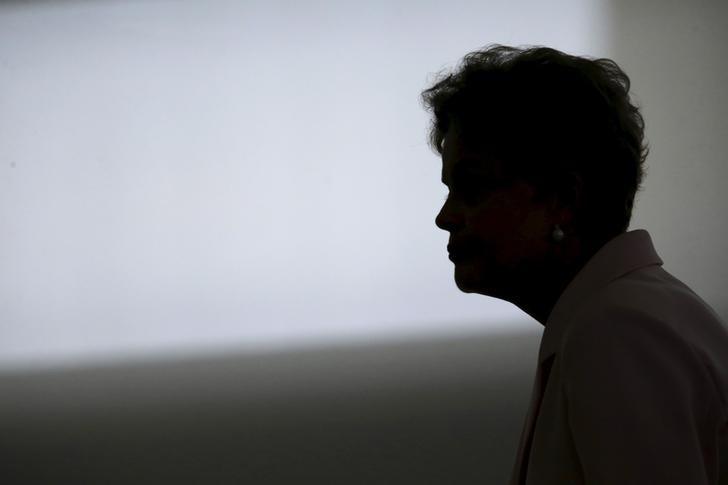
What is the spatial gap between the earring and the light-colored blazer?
118 millimetres

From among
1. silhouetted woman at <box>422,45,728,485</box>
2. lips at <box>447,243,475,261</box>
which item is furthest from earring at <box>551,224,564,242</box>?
lips at <box>447,243,475,261</box>

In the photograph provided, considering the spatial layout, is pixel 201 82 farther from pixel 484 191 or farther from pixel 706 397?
pixel 706 397

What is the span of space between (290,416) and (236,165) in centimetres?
79

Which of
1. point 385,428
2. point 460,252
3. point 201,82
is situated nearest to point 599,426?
point 460,252

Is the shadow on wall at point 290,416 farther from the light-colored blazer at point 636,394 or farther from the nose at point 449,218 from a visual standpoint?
the light-colored blazer at point 636,394

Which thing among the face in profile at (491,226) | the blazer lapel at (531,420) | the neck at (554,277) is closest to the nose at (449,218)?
the face in profile at (491,226)

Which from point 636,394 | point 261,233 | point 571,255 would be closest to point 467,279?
point 571,255

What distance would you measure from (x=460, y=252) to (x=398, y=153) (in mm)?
1465

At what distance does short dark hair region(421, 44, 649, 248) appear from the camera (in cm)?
108

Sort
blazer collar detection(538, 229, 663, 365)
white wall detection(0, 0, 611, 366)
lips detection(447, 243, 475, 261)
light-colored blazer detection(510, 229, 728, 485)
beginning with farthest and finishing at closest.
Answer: white wall detection(0, 0, 611, 366)
lips detection(447, 243, 475, 261)
blazer collar detection(538, 229, 663, 365)
light-colored blazer detection(510, 229, 728, 485)

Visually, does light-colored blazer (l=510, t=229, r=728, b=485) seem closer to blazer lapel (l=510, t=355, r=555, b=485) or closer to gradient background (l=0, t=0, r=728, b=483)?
blazer lapel (l=510, t=355, r=555, b=485)

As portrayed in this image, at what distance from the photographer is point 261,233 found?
259 cm

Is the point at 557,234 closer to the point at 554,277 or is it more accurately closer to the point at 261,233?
the point at 554,277

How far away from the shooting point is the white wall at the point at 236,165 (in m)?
2.56
